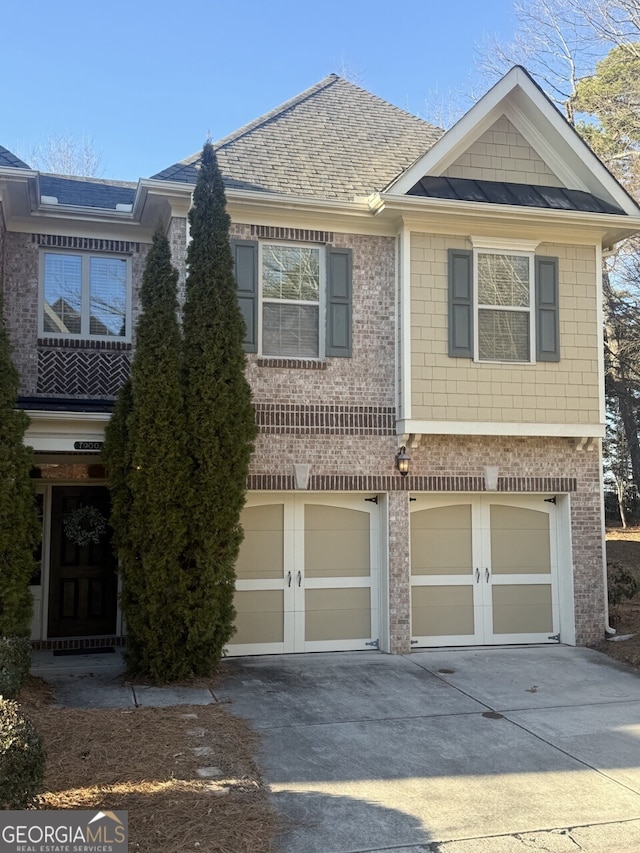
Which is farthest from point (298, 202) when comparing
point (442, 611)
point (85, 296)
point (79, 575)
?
point (79, 575)

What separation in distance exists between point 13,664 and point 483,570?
19.7ft

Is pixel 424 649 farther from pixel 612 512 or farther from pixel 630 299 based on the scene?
pixel 612 512

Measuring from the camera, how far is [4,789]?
4023mm

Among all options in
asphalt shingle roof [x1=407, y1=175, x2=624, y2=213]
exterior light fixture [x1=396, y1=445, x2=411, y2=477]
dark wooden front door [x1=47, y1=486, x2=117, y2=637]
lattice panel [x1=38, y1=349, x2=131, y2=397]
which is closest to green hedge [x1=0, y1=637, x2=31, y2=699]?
dark wooden front door [x1=47, y1=486, x2=117, y2=637]

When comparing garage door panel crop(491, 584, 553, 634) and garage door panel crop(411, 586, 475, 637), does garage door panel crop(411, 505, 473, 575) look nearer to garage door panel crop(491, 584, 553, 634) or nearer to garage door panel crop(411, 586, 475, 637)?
garage door panel crop(411, 586, 475, 637)

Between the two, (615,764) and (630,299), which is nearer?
(615,764)

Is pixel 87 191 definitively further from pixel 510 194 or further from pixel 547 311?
pixel 547 311

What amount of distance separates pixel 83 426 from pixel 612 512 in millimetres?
20786

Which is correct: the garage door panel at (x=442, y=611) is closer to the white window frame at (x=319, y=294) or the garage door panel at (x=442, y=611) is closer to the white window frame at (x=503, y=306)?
the white window frame at (x=503, y=306)

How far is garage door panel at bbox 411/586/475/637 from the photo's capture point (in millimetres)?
10062

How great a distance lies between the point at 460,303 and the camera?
991 cm

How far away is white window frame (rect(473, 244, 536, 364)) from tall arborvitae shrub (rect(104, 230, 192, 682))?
392cm

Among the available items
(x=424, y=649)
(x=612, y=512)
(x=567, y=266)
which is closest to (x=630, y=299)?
(x=612, y=512)

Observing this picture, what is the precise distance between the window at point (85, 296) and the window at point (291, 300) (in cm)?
232
